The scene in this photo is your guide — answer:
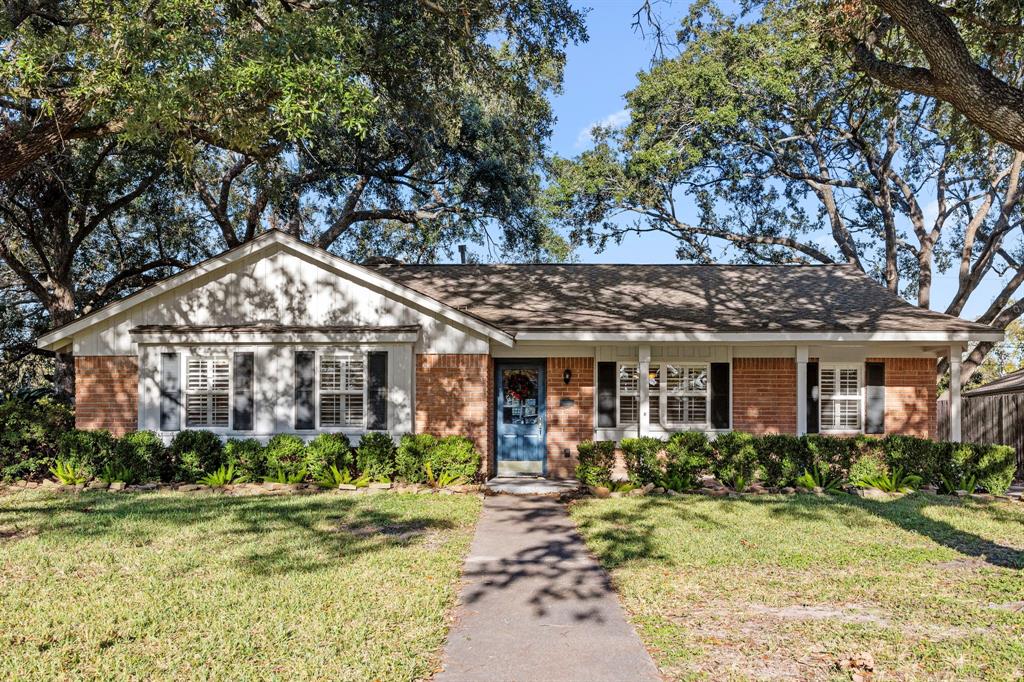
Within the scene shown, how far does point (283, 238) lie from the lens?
514 inches

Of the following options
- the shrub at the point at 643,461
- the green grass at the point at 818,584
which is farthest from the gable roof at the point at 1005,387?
the shrub at the point at 643,461

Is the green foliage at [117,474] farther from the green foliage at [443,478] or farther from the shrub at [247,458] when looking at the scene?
the green foliage at [443,478]

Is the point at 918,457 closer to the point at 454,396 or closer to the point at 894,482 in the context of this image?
the point at 894,482

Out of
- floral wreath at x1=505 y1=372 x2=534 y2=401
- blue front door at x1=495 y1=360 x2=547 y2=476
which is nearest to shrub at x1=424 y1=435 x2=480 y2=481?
blue front door at x1=495 y1=360 x2=547 y2=476

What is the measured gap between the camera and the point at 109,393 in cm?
1348

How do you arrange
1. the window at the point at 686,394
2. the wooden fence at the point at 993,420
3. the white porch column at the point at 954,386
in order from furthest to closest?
the wooden fence at the point at 993,420
the window at the point at 686,394
the white porch column at the point at 954,386

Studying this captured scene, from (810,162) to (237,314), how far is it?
19.5 m

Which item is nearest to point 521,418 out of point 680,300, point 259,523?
point 680,300

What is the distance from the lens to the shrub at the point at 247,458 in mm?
12406

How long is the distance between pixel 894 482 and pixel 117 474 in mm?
13063

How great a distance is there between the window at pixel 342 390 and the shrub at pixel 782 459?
7009 mm

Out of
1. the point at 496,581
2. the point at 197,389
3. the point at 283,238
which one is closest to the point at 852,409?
the point at 496,581

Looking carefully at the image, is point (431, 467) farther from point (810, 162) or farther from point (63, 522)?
point (810, 162)

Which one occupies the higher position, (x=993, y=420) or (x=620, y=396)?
(x=620, y=396)
